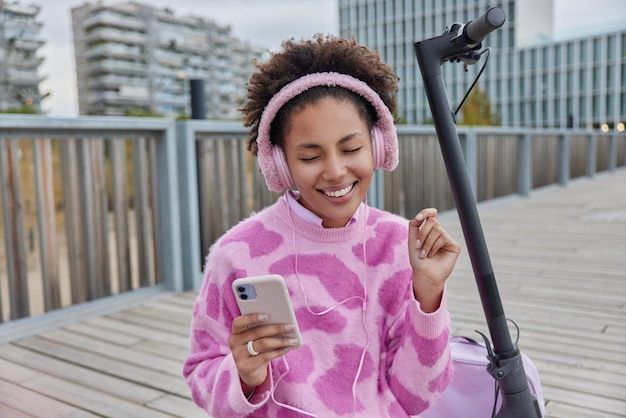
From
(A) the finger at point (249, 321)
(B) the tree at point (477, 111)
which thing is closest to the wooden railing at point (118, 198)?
(A) the finger at point (249, 321)

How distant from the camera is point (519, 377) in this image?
1.21 metres

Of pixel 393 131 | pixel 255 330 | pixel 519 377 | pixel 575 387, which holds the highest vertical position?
pixel 393 131

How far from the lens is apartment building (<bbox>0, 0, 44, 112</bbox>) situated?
179 feet

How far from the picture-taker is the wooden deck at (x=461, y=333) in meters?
2.02

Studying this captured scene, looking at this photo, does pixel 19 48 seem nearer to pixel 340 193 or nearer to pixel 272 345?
pixel 340 193

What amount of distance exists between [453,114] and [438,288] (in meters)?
0.36

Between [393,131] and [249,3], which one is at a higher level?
[249,3]

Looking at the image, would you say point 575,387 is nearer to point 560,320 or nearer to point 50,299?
point 560,320

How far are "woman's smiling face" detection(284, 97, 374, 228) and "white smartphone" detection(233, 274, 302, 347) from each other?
0.88ft

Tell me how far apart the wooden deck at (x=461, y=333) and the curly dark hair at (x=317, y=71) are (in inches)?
48.2

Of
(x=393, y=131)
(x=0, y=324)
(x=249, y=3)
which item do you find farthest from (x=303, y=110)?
(x=249, y=3)

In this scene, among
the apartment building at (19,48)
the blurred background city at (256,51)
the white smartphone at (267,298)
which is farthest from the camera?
the apartment building at (19,48)

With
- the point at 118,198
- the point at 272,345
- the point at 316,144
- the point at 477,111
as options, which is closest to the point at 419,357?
the point at 272,345

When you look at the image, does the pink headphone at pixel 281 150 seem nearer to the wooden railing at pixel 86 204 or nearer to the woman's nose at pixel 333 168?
the woman's nose at pixel 333 168
